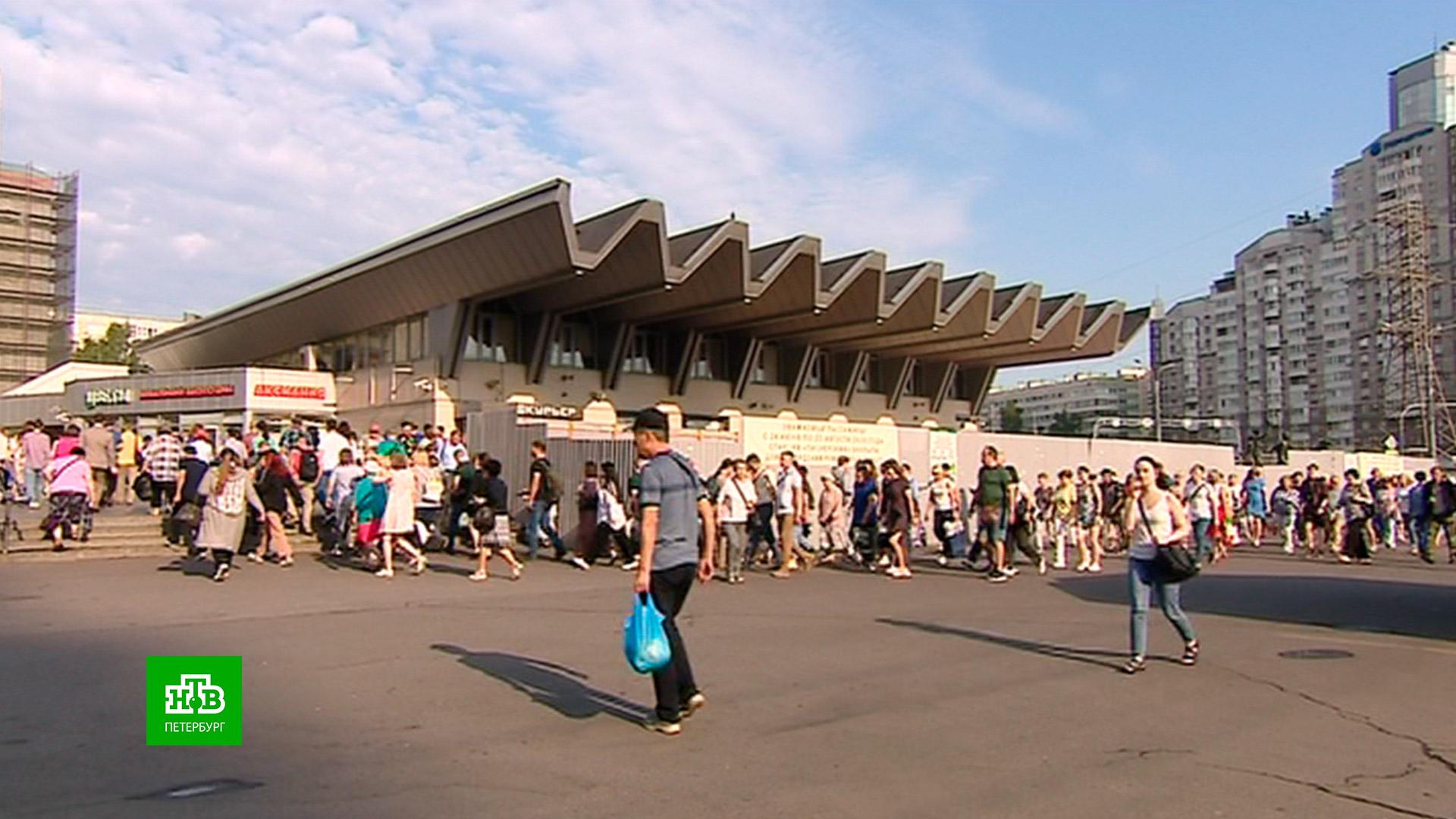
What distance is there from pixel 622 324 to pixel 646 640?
129ft

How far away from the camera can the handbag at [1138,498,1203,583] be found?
9.73 meters

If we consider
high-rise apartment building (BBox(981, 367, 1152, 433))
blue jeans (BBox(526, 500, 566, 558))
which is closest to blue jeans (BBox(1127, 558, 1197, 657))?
blue jeans (BBox(526, 500, 566, 558))

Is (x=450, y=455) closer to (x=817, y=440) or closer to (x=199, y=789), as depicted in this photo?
(x=817, y=440)

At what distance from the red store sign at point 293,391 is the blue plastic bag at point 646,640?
4062 cm

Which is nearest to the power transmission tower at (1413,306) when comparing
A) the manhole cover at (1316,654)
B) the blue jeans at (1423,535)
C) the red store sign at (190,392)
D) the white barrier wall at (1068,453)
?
the white barrier wall at (1068,453)

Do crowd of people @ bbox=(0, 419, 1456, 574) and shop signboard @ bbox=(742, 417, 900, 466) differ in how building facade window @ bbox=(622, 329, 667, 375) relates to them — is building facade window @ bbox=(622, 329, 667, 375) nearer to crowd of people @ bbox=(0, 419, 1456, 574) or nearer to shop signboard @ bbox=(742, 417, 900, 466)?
shop signboard @ bbox=(742, 417, 900, 466)

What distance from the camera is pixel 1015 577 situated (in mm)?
18266

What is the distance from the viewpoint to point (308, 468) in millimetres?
19516

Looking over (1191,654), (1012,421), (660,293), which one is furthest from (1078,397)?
(1191,654)

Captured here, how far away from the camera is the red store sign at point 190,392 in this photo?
4428 cm

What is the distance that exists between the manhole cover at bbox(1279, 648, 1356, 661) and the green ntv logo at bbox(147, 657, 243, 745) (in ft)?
26.3

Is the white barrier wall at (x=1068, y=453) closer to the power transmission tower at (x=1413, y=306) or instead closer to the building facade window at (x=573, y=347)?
the building facade window at (x=573, y=347)

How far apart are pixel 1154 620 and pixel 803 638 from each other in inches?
158

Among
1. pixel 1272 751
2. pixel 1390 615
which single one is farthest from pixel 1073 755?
pixel 1390 615
